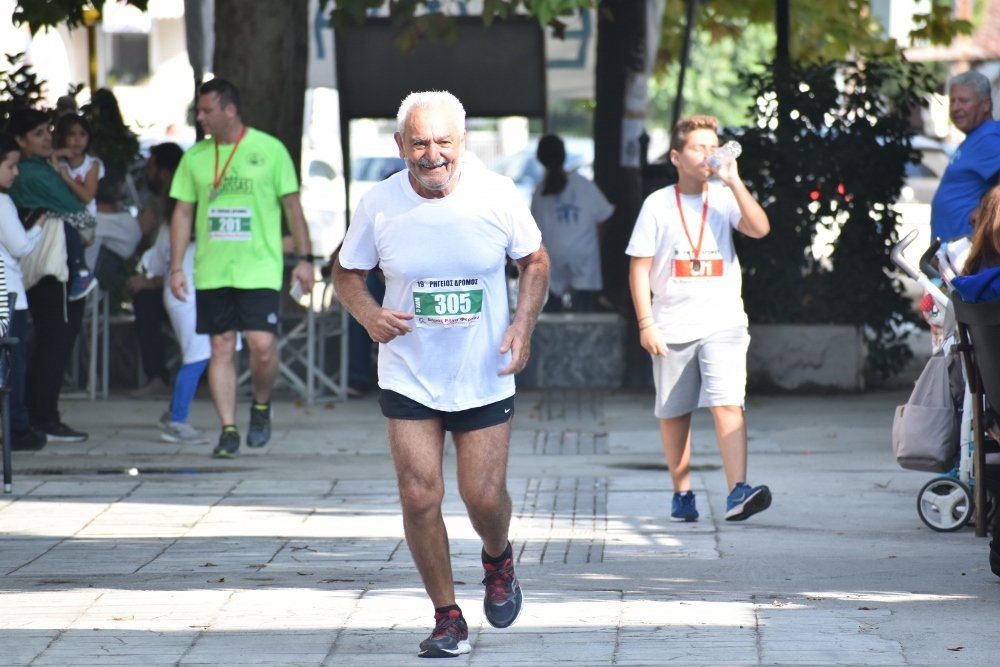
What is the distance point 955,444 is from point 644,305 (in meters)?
1.47

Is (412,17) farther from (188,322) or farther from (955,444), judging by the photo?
(955,444)

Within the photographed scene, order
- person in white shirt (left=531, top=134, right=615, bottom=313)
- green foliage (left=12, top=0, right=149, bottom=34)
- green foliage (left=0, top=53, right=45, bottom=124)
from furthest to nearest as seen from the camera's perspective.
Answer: person in white shirt (left=531, top=134, right=615, bottom=313) < green foliage (left=0, top=53, right=45, bottom=124) < green foliage (left=12, top=0, right=149, bottom=34)

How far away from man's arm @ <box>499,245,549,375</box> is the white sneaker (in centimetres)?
559

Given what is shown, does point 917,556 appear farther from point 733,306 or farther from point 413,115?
point 413,115

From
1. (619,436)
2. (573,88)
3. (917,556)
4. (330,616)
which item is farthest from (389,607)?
(573,88)

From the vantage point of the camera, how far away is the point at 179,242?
10.3 metres

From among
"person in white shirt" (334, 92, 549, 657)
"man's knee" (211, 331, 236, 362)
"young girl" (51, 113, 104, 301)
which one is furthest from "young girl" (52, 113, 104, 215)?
"person in white shirt" (334, 92, 549, 657)

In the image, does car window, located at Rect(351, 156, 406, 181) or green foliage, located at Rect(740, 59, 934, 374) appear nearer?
green foliage, located at Rect(740, 59, 934, 374)

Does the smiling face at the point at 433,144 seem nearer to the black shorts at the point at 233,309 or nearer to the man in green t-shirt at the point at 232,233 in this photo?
the man in green t-shirt at the point at 232,233

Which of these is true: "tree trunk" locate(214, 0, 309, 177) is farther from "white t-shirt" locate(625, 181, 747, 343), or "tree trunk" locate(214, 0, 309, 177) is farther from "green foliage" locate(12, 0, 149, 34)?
"white t-shirt" locate(625, 181, 747, 343)

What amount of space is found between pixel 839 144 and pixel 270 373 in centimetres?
490

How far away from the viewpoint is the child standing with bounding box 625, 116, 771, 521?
324 inches

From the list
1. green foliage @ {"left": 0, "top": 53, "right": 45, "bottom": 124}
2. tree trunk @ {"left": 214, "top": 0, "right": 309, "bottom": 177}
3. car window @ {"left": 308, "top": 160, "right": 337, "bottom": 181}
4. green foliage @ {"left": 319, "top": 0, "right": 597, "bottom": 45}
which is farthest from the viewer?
car window @ {"left": 308, "top": 160, "right": 337, "bottom": 181}

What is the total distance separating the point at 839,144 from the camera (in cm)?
1323
